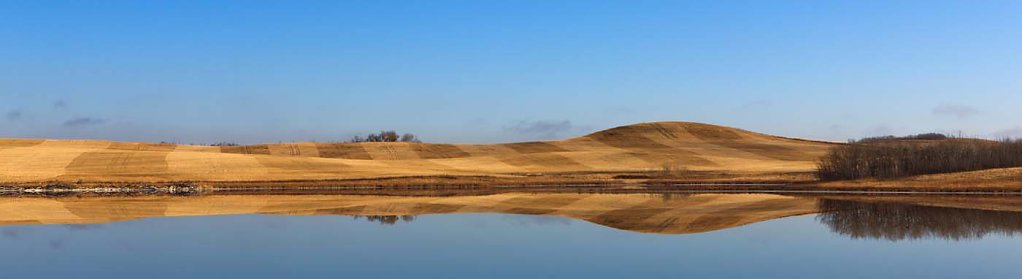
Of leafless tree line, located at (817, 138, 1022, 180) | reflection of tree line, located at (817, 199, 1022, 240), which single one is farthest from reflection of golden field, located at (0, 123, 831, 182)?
reflection of tree line, located at (817, 199, 1022, 240)

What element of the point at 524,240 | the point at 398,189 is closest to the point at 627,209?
the point at 524,240

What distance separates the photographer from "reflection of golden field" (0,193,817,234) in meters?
33.4

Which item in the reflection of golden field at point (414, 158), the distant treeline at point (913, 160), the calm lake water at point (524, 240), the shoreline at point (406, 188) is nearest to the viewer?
the calm lake water at point (524, 240)

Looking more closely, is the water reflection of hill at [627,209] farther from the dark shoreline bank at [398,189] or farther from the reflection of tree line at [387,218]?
the dark shoreline bank at [398,189]

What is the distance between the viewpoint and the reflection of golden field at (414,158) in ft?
215

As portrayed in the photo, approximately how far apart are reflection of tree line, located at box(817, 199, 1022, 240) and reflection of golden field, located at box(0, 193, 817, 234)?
2.27 metres

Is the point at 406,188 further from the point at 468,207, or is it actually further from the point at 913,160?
the point at 913,160

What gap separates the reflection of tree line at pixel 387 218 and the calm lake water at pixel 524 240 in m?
0.05

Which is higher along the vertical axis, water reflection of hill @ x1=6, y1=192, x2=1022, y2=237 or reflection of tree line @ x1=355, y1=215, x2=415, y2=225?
water reflection of hill @ x1=6, y1=192, x2=1022, y2=237

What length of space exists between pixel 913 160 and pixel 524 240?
44.5 meters

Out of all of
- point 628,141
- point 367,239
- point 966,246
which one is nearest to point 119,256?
point 367,239

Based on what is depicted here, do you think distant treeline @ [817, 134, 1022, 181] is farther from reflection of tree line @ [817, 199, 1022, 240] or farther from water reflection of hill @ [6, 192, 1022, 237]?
reflection of tree line @ [817, 199, 1022, 240]

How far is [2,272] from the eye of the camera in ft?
62.6

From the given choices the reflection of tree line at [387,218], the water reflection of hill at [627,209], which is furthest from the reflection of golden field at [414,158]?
the reflection of tree line at [387,218]
